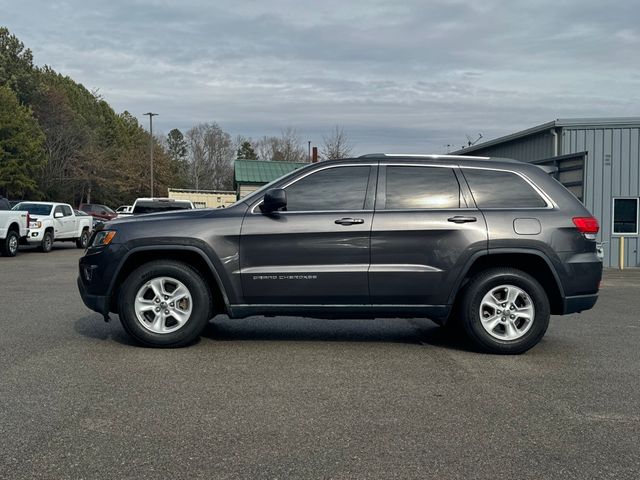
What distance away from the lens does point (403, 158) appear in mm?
6602

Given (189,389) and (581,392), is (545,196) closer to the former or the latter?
(581,392)

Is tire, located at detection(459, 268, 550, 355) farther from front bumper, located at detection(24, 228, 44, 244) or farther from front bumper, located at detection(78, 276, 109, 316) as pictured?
front bumper, located at detection(24, 228, 44, 244)

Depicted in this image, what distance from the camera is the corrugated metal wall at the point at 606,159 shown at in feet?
59.6

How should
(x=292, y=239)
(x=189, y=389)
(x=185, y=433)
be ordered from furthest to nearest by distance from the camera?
(x=292, y=239), (x=189, y=389), (x=185, y=433)

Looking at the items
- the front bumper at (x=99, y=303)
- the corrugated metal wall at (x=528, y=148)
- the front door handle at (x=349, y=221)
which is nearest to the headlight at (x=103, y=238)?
the front bumper at (x=99, y=303)

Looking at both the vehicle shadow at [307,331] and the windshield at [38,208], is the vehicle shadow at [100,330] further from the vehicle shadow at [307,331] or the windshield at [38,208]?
the windshield at [38,208]

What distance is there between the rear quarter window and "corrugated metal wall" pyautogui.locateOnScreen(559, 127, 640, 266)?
41.6 feet

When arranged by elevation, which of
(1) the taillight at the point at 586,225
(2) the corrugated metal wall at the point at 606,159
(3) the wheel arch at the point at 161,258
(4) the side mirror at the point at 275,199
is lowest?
(3) the wheel arch at the point at 161,258

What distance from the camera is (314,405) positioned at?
4.65 m

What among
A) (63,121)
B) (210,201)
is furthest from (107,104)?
(210,201)

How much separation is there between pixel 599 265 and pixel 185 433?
4441mm

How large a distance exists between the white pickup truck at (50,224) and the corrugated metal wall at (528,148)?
46.4 feet

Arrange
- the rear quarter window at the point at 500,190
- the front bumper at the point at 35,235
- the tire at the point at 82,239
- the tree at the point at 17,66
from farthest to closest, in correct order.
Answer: the tree at the point at 17,66 < the tire at the point at 82,239 < the front bumper at the point at 35,235 < the rear quarter window at the point at 500,190

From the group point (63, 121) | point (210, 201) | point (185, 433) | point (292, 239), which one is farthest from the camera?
point (63, 121)
